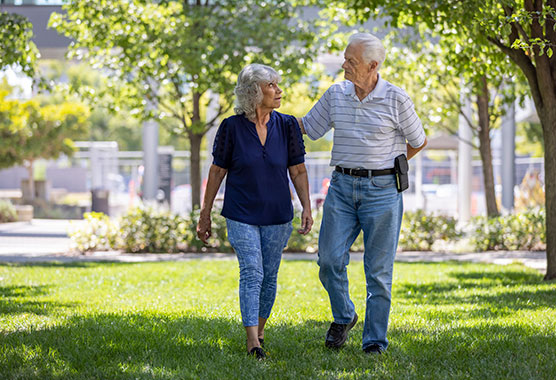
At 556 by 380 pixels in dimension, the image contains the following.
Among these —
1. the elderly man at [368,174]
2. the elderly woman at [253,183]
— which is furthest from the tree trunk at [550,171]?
the elderly woman at [253,183]

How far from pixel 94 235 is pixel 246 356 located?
1090 centimetres

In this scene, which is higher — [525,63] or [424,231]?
[525,63]

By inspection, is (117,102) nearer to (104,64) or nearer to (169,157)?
(104,64)

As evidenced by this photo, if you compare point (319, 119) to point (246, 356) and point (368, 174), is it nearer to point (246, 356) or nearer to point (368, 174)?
point (368, 174)

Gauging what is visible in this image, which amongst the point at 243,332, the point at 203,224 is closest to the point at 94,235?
the point at 243,332

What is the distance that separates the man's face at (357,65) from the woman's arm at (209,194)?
98 cm

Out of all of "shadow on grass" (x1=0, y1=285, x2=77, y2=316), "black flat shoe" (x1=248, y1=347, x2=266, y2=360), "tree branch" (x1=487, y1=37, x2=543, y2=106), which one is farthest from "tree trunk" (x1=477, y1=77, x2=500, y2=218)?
"black flat shoe" (x1=248, y1=347, x2=266, y2=360)

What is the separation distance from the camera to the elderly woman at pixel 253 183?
4871 millimetres

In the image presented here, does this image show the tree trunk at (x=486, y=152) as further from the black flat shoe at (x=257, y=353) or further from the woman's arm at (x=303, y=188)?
the black flat shoe at (x=257, y=353)

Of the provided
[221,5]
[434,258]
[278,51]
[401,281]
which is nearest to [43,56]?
[221,5]

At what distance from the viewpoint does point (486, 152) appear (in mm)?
15609

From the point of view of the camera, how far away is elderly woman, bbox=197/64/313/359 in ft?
16.0

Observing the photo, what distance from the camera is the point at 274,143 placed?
4.98 metres

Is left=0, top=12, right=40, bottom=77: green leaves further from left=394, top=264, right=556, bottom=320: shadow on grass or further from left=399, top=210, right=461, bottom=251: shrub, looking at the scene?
left=399, top=210, right=461, bottom=251: shrub
